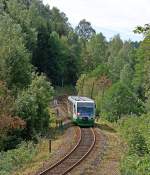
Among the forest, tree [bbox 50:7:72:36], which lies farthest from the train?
tree [bbox 50:7:72:36]

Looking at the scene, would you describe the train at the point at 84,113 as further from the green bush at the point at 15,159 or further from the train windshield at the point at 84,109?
the green bush at the point at 15,159

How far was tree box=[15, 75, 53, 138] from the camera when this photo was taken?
41094mm

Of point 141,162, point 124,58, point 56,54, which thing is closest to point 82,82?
point 56,54

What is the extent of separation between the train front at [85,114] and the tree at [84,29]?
143 m

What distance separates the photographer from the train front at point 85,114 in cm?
4894

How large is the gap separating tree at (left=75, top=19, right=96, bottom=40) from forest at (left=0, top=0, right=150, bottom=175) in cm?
4717

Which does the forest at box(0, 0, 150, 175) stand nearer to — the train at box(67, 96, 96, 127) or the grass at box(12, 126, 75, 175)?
the grass at box(12, 126, 75, 175)

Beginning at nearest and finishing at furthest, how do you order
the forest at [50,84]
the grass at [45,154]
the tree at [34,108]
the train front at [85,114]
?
the grass at [45,154]
the forest at [50,84]
the tree at [34,108]
the train front at [85,114]

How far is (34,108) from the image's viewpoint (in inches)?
1655

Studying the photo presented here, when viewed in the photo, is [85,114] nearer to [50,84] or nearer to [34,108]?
[34,108]

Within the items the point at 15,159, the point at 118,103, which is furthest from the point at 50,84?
the point at 15,159

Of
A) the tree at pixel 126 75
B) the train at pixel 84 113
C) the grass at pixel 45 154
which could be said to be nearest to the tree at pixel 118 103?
the train at pixel 84 113

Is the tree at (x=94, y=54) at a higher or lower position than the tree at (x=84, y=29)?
lower

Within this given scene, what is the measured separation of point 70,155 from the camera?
3067cm
